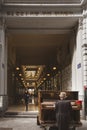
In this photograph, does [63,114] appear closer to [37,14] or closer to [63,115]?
[63,115]

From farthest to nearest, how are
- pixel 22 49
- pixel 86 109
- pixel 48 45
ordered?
pixel 22 49
pixel 48 45
pixel 86 109

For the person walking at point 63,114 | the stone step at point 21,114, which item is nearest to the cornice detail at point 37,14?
the stone step at point 21,114

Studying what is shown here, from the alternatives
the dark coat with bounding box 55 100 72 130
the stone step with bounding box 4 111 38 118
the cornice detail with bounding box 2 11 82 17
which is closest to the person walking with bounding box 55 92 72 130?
the dark coat with bounding box 55 100 72 130

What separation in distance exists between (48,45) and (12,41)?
4.70m

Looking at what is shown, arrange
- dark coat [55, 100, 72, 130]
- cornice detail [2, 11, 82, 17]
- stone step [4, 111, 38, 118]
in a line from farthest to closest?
stone step [4, 111, 38, 118], cornice detail [2, 11, 82, 17], dark coat [55, 100, 72, 130]

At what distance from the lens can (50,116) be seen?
1641 centimetres

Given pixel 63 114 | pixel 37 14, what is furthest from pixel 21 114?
pixel 63 114

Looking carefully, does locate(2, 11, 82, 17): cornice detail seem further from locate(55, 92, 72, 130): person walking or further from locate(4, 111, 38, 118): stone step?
locate(55, 92, 72, 130): person walking

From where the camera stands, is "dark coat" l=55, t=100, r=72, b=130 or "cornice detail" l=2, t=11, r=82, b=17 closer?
"dark coat" l=55, t=100, r=72, b=130

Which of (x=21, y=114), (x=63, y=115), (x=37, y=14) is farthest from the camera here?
(x=21, y=114)

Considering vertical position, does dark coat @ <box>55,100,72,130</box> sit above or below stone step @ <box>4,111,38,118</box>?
above

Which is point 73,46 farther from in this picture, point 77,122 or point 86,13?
point 77,122

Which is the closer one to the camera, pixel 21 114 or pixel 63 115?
pixel 63 115

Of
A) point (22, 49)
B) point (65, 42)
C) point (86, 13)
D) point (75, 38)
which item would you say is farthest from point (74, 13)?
point (22, 49)
